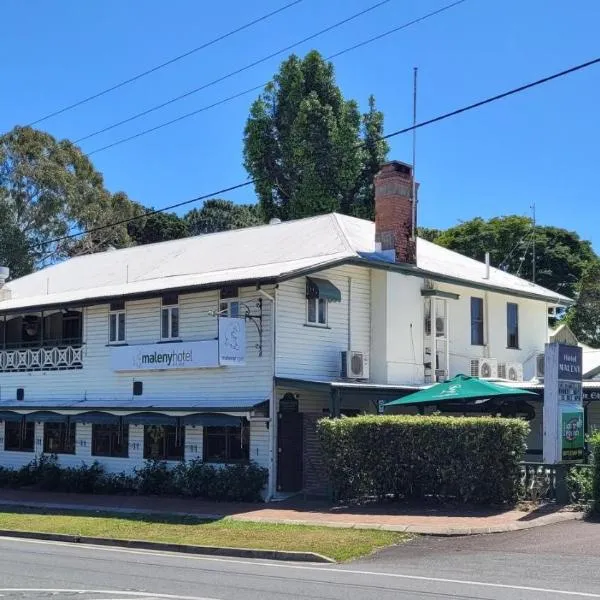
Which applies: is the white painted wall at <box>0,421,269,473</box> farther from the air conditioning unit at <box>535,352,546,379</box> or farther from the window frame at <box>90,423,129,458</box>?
the air conditioning unit at <box>535,352,546,379</box>

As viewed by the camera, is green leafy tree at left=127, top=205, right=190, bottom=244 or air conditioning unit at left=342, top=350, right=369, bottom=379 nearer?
air conditioning unit at left=342, top=350, right=369, bottom=379

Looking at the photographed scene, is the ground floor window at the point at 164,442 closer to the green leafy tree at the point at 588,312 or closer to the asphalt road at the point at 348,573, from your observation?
the asphalt road at the point at 348,573

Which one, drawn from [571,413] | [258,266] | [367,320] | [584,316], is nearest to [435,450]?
[571,413]

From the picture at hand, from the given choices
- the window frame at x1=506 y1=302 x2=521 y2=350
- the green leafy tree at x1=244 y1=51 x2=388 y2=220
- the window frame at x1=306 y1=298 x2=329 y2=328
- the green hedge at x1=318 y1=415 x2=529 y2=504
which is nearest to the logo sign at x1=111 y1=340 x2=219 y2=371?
the window frame at x1=306 y1=298 x2=329 y2=328

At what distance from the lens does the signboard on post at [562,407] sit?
17.8 m

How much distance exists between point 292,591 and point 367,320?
1431 cm

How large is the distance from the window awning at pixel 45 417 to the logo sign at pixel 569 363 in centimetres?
1398

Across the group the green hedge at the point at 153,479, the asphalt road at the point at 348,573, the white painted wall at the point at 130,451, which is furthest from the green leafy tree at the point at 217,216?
the asphalt road at the point at 348,573

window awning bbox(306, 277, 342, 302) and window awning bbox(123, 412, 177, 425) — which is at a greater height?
window awning bbox(306, 277, 342, 302)

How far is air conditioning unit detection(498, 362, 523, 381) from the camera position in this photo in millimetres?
27344

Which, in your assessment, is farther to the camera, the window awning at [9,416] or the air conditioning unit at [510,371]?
the air conditioning unit at [510,371]

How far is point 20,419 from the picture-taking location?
87.5 ft

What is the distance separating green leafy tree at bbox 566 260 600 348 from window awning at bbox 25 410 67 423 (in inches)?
1129

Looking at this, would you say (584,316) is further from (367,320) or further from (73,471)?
(73,471)
